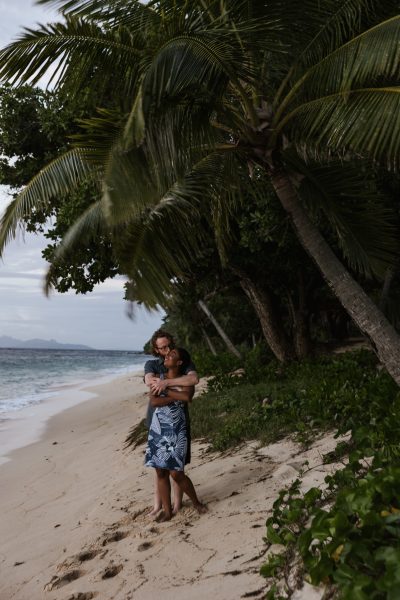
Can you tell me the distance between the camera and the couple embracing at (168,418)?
5.12 metres

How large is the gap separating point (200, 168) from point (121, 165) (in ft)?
6.37

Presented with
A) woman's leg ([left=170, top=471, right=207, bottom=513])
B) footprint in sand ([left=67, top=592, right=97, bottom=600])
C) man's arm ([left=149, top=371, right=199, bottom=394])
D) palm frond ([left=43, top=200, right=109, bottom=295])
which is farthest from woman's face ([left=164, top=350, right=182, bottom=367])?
footprint in sand ([left=67, top=592, right=97, bottom=600])

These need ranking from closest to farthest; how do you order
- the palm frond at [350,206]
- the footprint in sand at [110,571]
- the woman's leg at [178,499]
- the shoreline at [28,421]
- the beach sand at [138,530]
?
1. the beach sand at [138,530]
2. the footprint in sand at [110,571]
3. the woman's leg at [178,499]
4. the palm frond at [350,206]
5. the shoreline at [28,421]

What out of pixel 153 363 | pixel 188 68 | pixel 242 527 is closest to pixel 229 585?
pixel 242 527

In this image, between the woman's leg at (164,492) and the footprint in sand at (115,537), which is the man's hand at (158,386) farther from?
the footprint in sand at (115,537)

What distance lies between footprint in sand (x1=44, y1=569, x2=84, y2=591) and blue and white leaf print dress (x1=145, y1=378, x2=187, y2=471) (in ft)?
3.53

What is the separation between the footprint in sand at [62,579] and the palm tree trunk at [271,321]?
32.2ft

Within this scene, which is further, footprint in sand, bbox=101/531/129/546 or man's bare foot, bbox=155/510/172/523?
man's bare foot, bbox=155/510/172/523

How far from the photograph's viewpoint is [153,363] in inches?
209

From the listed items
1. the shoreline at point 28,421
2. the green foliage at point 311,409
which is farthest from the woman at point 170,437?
the shoreline at point 28,421

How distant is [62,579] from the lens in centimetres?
441

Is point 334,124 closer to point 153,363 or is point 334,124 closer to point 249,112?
point 249,112

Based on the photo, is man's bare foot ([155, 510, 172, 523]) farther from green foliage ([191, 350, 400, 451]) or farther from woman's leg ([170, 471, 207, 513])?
green foliage ([191, 350, 400, 451])

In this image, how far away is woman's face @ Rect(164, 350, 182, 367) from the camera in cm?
518
